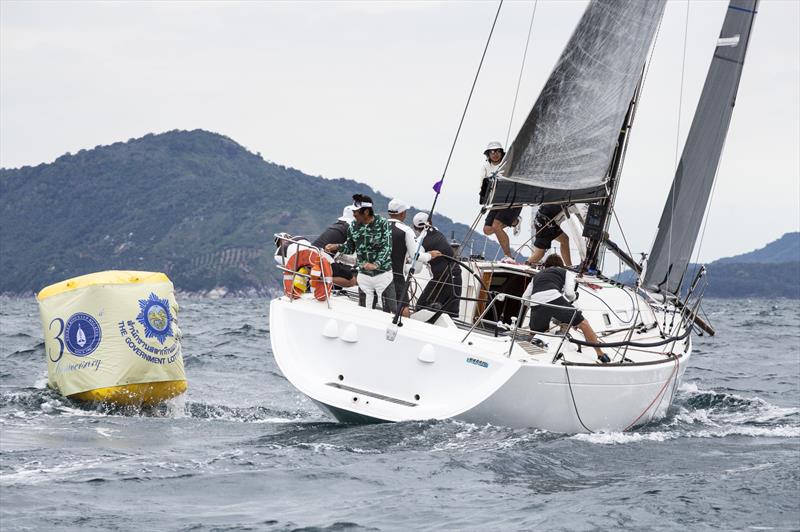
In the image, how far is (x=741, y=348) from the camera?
20125 mm

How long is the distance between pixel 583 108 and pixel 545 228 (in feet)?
5.29

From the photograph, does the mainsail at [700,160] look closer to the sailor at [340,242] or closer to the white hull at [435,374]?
the white hull at [435,374]

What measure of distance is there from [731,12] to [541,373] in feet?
22.6

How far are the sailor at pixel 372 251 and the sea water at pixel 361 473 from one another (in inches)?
43.7

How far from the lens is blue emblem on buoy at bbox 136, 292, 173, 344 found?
859 cm

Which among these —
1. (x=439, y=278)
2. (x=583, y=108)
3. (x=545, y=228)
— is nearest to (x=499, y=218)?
(x=545, y=228)

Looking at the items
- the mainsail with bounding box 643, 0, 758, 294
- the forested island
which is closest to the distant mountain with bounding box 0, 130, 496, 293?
the forested island

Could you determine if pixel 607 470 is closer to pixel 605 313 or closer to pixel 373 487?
pixel 373 487

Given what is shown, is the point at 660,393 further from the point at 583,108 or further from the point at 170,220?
the point at 170,220

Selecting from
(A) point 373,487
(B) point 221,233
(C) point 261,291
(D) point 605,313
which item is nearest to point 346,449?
(A) point 373,487

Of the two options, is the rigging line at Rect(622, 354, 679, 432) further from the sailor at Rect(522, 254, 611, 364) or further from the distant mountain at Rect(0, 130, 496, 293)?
the distant mountain at Rect(0, 130, 496, 293)

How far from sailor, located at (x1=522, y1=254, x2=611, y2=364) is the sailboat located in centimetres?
14

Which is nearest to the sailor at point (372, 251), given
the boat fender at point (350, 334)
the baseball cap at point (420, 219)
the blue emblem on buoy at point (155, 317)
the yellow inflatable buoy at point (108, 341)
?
the boat fender at point (350, 334)

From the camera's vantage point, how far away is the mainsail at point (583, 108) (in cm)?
1033
